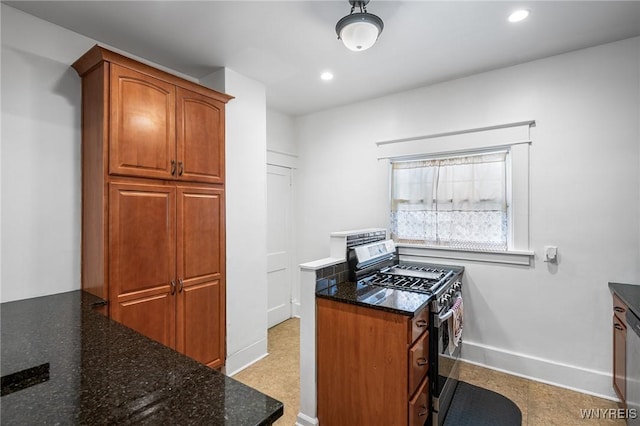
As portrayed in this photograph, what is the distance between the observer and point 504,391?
95.0 inches

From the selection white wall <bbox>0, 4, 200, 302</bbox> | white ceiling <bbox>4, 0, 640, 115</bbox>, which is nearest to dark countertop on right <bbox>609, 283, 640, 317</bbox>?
white ceiling <bbox>4, 0, 640, 115</bbox>

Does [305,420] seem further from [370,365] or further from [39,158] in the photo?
[39,158]

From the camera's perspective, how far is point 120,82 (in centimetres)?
193

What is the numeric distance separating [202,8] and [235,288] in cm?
215

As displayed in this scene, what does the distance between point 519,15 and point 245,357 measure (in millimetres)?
3403

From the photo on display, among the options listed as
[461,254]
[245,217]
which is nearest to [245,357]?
[245,217]

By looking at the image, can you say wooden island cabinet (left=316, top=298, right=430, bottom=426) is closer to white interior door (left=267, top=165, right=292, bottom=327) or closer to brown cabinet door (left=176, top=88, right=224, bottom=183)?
→ brown cabinet door (left=176, top=88, right=224, bottom=183)

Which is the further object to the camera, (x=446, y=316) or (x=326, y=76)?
(x=326, y=76)

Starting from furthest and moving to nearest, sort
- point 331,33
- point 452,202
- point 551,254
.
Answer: point 452,202 < point 551,254 < point 331,33

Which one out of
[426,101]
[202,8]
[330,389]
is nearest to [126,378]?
[330,389]

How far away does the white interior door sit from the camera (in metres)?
3.82

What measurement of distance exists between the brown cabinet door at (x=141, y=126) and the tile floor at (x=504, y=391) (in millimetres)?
1849

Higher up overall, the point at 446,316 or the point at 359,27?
the point at 359,27

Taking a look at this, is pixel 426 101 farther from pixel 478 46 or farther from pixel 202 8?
pixel 202 8
